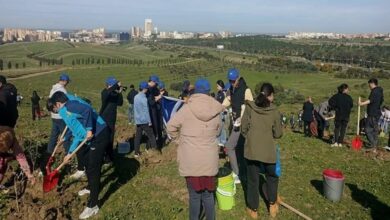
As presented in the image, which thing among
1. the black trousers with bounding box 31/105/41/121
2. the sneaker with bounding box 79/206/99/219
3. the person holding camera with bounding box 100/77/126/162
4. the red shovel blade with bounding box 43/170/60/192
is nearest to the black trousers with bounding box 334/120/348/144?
the person holding camera with bounding box 100/77/126/162

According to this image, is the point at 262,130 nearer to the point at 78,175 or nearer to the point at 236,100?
the point at 236,100

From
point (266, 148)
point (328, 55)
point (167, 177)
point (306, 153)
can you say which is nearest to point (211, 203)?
point (266, 148)

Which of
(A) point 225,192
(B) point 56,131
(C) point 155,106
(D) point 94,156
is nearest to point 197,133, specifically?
(A) point 225,192

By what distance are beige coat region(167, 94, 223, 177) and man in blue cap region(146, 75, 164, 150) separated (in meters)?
5.10

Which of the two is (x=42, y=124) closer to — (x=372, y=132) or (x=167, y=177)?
(x=167, y=177)

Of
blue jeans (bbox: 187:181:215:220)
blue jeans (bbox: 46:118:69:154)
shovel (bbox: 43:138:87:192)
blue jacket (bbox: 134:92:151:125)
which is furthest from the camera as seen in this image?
blue jacket (bbox: 134:92:151:125)

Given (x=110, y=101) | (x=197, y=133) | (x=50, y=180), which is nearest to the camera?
(x=197, y=133)

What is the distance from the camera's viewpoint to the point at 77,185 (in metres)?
8.12

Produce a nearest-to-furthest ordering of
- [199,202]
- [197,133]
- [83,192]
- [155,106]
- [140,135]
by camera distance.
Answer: [197,133] → [199,202] → [83,192] → [140,135] → [155,106]

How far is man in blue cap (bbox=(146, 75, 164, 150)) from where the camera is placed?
1053 centimetres

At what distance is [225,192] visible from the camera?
22.2ft

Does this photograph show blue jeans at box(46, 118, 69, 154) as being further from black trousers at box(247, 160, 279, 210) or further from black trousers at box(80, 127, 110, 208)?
black trousers at box(247, 160, 279, 210)

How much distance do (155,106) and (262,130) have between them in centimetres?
509

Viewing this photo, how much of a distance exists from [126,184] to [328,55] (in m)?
174
